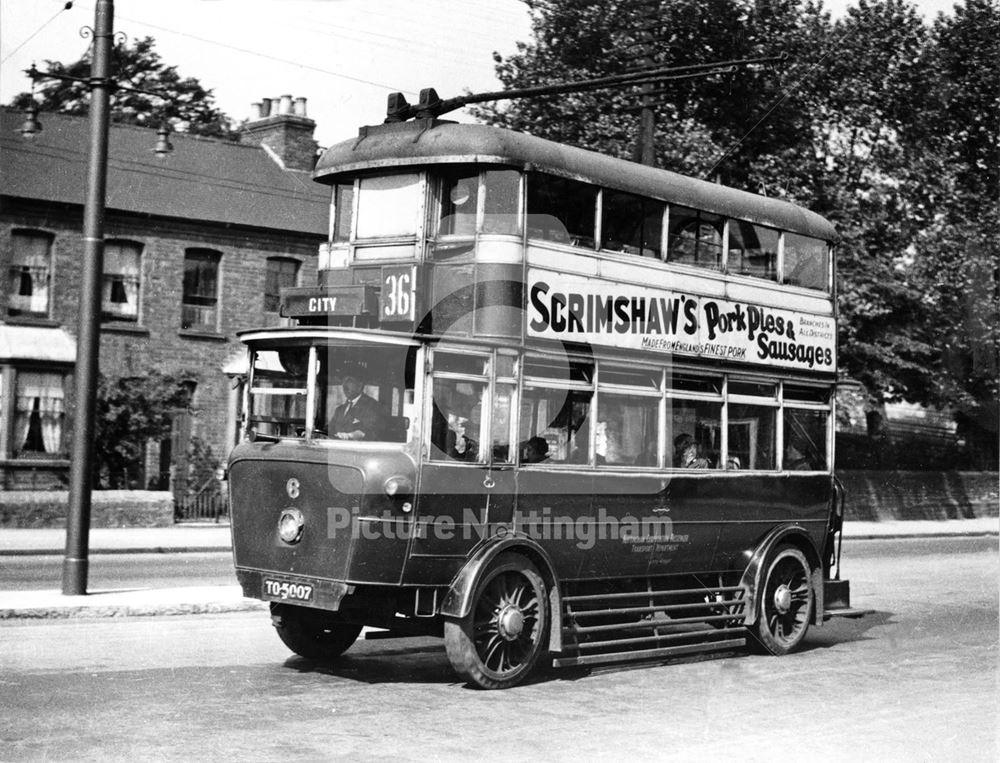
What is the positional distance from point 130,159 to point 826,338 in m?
25.7

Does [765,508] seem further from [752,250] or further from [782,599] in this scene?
[752,250]

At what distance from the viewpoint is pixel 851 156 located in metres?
36.9

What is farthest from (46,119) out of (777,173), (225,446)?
(777,173)

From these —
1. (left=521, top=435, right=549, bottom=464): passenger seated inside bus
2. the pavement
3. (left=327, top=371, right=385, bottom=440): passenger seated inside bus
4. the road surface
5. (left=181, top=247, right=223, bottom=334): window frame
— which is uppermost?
(left=181, top=247, right=223, bottom=334): window frame

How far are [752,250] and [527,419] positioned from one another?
11.9ft

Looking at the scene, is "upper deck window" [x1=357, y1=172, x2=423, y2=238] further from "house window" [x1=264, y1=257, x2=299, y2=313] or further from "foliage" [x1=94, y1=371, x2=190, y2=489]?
"house window" [x1=264, y1=257, x2=299, y2=313]

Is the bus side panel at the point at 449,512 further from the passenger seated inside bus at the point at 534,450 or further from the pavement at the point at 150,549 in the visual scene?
the pavement at the point at 150,549

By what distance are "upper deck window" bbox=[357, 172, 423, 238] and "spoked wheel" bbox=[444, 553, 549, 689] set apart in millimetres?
2880

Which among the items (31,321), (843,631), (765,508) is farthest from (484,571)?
(31,321)

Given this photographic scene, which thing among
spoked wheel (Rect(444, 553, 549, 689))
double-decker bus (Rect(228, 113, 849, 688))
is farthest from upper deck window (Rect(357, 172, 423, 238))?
spoked wheel (Rect(444, 553, 549, 689))

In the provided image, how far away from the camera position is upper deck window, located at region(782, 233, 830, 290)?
1320 cm

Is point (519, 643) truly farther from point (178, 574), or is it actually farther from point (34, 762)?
point (178, 574)

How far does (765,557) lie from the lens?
12336mm

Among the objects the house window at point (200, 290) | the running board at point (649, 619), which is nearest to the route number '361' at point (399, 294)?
the running board at point (649, 619)
